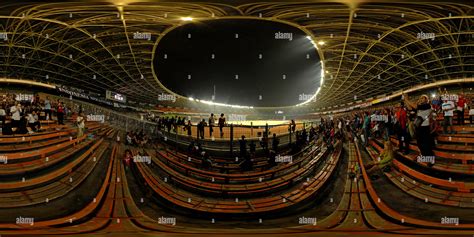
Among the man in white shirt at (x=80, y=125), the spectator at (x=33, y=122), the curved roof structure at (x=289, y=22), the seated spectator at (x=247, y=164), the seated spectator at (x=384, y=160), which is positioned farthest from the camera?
the spectator at (x=33, y=122)

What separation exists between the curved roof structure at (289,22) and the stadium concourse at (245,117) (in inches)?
0.5

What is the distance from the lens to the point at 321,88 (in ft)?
8.59

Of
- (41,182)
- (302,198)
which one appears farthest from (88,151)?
(302,198)

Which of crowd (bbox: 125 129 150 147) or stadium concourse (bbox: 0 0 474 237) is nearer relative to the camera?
stadium concourse (bbox: 0 0 474 237)

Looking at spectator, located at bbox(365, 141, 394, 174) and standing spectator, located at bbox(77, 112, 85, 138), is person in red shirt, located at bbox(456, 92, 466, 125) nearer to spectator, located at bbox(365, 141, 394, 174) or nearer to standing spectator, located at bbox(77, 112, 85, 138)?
spectator, located at bbox(365, 141, 394, 174)

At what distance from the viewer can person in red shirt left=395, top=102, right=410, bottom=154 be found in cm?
267

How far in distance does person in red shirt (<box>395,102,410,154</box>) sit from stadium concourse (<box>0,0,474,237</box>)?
→ 0.01 meters

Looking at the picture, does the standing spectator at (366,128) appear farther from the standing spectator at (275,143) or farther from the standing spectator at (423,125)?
the standing spectator at (275,143)

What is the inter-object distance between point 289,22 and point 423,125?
1767 millimetres

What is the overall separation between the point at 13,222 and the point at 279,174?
2.86m

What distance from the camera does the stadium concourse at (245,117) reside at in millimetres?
2486

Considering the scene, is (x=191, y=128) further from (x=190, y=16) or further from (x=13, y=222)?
(x=13, y=222)

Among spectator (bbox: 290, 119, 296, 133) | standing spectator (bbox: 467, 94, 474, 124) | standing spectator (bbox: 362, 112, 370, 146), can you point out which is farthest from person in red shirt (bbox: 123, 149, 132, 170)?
standing spectator (bbox: 467, 94, 474, 124)

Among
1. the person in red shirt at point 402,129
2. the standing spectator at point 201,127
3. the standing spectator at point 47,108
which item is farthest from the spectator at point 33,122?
the person in red shirt at point 402,129
